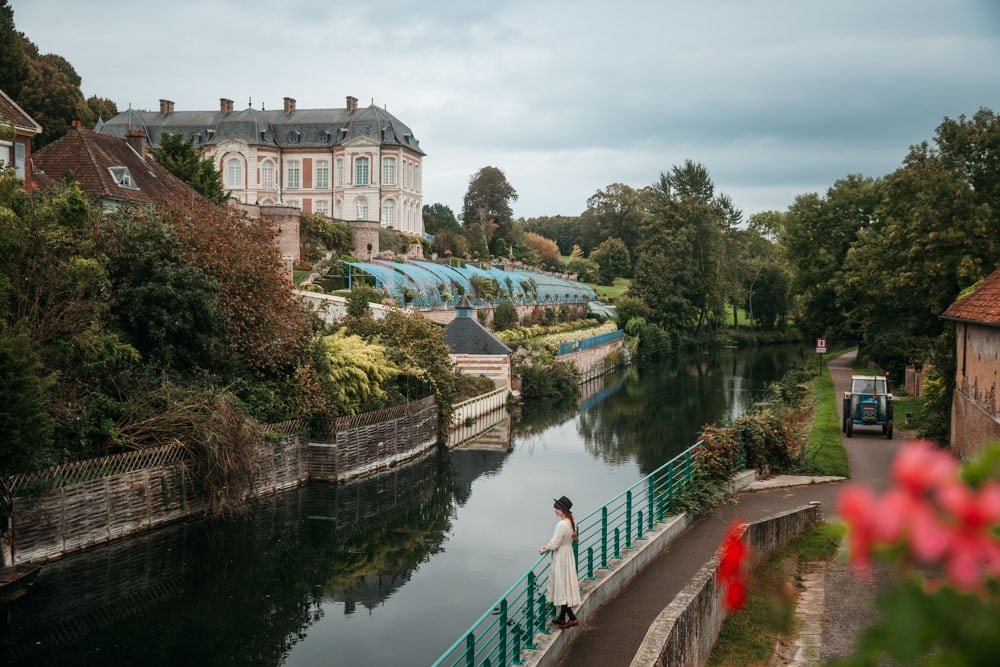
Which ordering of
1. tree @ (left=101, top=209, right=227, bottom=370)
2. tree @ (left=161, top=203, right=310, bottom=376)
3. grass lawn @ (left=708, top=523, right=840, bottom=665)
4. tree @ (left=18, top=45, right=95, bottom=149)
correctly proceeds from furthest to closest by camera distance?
tree @ (left=18, top=45, right=95, bottom=149) < tree @ (left=161, top=203, right=310, bottom=376) < tree @ (left=101, top=209, right=227, bottom=370) < grass lawn @ (left=708, top=523, right=840, bottom=665)

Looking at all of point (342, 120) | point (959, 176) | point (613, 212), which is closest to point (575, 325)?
point (342, 120)

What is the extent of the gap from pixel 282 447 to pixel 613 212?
10115 cm

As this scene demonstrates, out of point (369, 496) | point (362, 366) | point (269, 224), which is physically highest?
point (269, 224)

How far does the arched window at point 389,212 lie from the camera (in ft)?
237

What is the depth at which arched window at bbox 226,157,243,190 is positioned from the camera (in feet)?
238

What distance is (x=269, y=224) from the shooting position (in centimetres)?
2495

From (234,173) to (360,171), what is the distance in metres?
9.95

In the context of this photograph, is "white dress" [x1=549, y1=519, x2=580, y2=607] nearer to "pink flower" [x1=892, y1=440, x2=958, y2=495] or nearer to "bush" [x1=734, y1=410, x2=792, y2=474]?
"pink flower" [x1=892, y1=440, x2=958, y2=495]

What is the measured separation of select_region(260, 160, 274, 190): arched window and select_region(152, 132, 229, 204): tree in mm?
30509

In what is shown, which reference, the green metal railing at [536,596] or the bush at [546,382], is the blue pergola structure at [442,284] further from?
the green metal railing at [536,596]

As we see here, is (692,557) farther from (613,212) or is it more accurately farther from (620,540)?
(613,212)

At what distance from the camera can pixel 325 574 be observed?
699 inches

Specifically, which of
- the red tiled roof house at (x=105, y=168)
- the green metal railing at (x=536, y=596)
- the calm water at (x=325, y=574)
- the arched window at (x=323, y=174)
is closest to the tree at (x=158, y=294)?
the calm water at (x=325, y=574)

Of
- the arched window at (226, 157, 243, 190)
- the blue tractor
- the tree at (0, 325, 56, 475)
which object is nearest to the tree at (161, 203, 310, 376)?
the tree at (0, 325, 56, 475)
